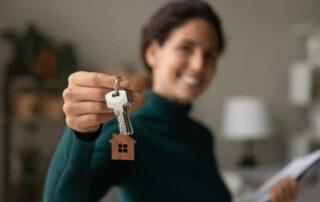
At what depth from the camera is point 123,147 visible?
198mm

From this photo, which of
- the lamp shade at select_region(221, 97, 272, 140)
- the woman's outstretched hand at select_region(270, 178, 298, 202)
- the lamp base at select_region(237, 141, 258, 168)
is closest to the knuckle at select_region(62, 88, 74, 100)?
the woman's outstretched hand at select_region(270, 178, 298, 202)

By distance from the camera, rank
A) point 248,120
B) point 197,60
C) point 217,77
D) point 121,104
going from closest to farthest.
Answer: point 121,104 < point 197,60 < point 248,120 < point 217,77

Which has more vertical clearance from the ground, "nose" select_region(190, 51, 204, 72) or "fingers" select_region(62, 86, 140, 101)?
"nose" select_region(190, 51, 204, 72)

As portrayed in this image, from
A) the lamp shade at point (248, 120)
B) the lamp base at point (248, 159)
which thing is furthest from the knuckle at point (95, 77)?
the lamp base at point (248, 159)

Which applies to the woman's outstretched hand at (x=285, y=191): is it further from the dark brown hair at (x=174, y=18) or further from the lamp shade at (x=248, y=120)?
the lamp shade at (x=248, y=120)

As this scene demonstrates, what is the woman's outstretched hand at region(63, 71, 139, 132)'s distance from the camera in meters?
0.19

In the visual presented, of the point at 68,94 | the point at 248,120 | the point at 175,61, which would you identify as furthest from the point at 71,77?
the point at 248,120

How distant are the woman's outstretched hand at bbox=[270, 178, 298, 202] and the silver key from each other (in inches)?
8.5

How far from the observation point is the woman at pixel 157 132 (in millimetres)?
207

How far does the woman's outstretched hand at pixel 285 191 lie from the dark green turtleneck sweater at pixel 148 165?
0.06 m

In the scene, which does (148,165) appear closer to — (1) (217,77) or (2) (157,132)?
(2) (157,132)

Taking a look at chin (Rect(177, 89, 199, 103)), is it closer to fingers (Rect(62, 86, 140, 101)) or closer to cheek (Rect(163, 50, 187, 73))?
cheek (Rect(163, 50, 187, 73))

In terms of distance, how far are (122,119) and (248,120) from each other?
147cm

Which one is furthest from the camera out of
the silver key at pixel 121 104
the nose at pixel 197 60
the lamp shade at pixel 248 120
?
the lamp shade at pixel 248 120
